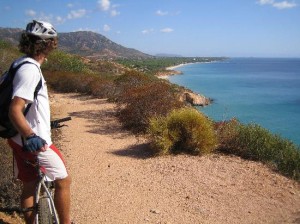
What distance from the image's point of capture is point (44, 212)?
306 centimetres

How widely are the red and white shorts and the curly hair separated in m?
0.77

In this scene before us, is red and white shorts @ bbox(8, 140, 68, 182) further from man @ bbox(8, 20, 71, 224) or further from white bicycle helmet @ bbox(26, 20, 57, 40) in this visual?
white bicycle helmet @ bbox(26, 20, 57, 40)

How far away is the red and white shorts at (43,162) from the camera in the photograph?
284 centimetres

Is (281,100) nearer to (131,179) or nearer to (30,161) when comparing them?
(131,179)

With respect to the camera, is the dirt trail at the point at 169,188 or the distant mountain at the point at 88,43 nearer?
the dirt trail at the point at 169,188

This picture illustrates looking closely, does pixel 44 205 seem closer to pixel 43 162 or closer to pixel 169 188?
pixel 43 162

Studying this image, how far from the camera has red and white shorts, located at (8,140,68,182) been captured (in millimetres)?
2842

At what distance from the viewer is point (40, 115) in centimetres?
283

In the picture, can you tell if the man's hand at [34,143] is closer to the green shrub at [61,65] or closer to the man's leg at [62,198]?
the man's leg at [62,198]

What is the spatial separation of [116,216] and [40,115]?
2.82m

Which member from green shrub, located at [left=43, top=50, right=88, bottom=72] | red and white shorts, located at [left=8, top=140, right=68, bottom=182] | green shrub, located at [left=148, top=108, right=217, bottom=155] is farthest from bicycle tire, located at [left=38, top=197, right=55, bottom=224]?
green shrub, located at [left=43, top=50, right=88, bottom=72]

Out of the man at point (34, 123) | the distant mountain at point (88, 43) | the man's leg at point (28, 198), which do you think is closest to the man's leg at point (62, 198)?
the man at point (34, 123)

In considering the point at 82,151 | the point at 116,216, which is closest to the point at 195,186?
the point at 116,216

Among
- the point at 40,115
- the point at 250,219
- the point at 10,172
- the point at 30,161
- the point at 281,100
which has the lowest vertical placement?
the point at 281,100
